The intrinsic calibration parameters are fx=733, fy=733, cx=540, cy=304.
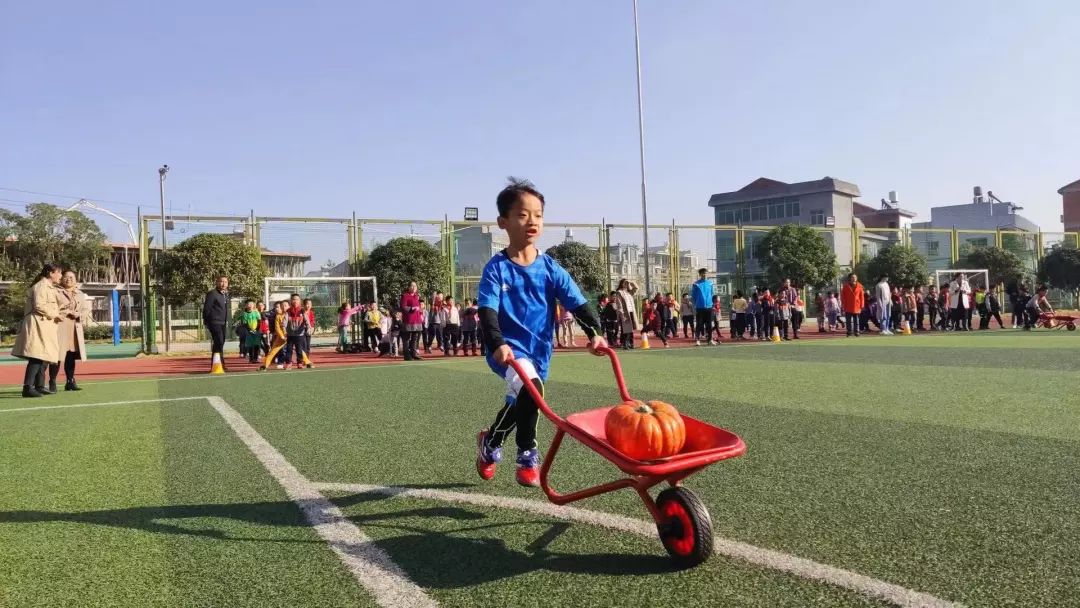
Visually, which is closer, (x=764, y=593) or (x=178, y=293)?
(x=764, y=593)

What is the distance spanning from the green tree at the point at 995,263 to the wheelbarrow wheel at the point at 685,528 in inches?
1457

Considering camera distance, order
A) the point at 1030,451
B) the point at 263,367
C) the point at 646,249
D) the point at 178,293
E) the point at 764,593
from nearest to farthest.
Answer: the point at 764,593 < the point at 1030,451 < the point at 263,367 < the point at 178,293 < the point at 646,249

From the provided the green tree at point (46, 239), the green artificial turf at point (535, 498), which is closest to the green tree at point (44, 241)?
the green tree at point (46, 239)

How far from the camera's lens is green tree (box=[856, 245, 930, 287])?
31.4 m

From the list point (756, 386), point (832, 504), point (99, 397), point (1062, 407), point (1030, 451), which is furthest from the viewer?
point (99, 397)

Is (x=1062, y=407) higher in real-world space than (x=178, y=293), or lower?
lower

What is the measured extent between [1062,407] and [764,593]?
581 cm

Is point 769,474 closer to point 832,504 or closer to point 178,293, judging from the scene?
point 832,504

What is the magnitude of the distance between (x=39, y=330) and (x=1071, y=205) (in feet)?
287

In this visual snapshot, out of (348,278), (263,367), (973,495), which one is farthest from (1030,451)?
(348,278)

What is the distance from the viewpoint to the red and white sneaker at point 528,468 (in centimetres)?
415

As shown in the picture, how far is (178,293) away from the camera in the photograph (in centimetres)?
2081

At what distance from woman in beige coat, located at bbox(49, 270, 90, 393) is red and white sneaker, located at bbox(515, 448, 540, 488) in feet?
30.3

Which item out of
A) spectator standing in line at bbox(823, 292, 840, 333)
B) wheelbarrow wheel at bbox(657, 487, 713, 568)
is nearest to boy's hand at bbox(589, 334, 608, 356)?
wheelbarrow wheel at bbox(657, 487, 713, 568)
